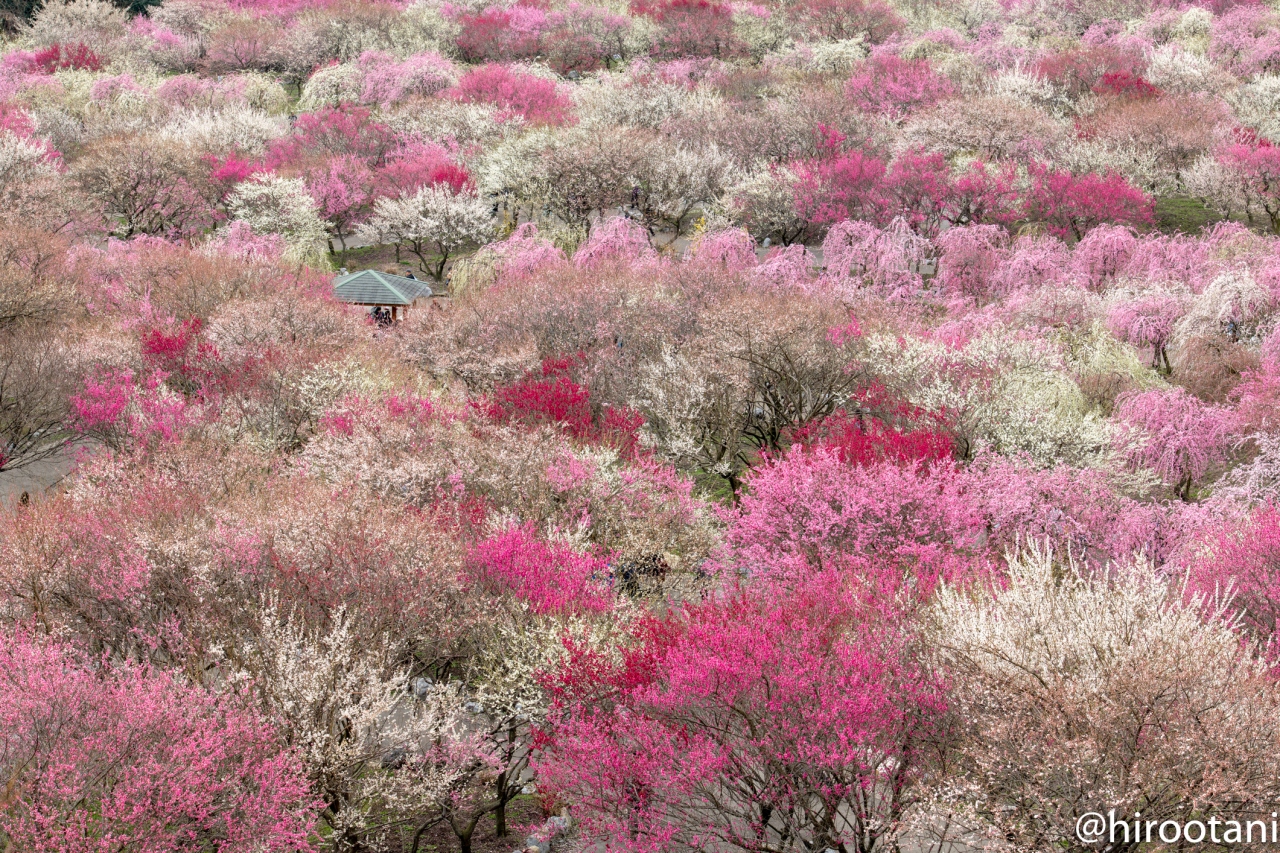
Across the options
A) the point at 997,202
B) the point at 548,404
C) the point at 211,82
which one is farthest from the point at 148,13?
the point at 548,404

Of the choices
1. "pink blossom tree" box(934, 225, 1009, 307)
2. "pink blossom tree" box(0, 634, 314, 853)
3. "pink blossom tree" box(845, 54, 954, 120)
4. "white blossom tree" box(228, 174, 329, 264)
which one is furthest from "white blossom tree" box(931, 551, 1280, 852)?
"pink blossom tree" box(845, 54, 954, 120)

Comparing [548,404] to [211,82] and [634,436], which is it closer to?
[634,436]

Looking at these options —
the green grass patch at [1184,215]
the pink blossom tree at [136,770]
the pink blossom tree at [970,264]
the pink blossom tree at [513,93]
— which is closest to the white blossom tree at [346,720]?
the pink blossom tree at [136,770]

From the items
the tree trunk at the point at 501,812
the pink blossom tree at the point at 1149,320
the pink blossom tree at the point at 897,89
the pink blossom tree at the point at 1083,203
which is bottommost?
the pink blossom tree at the point at 897,89

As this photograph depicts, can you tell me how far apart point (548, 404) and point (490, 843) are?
12.2 metres

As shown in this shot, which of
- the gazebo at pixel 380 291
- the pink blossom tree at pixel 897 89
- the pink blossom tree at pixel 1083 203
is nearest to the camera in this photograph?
the gazebo at pixel 380 291

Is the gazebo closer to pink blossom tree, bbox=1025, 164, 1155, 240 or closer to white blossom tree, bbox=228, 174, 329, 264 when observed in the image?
white blossom tree, bbox=228, 174, 329, 264

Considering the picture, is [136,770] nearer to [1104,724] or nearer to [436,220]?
[1104,724]

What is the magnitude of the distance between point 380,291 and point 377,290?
0.48 feet

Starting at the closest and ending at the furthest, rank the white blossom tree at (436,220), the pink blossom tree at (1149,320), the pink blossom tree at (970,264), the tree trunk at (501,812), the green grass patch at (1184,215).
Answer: the tree trunk at (501,812) < the pink blossom tree at (1149,320) < the pink blossom tree at (970,264) < the green grass patch at (1184,215) < the white blossom tree at (436,220)

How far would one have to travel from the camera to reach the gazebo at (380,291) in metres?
45.0

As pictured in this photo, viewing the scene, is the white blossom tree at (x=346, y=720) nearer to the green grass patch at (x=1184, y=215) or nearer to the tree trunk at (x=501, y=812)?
the tree trunk at (x=501, y=812)

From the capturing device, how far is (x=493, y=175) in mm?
54594

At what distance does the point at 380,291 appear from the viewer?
45.3 metres
